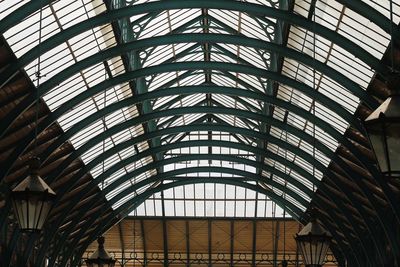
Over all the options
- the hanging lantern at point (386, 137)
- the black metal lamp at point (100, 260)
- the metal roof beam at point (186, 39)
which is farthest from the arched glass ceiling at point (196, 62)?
the hanging lantern at point (386, 137)

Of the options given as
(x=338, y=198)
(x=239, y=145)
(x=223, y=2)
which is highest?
(x=223, y=2)

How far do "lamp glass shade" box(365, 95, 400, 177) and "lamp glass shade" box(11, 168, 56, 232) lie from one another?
7479 millimetres

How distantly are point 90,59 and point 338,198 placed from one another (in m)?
22.1

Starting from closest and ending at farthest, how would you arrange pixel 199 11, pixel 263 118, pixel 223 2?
1. pixel 223 2
2. pixel 199 11
3. pixel 263 118

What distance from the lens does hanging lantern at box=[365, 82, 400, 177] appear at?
948cm

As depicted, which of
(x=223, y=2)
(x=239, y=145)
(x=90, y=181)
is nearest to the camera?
(x=223, y=2)

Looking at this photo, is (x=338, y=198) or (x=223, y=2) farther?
(x=338, y=198)

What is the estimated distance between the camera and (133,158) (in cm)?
4484

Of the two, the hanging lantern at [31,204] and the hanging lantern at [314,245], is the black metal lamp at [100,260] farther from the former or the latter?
the hanging lantern at [31,204]

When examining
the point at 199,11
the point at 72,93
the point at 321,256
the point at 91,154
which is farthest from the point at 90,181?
the point at 321,256

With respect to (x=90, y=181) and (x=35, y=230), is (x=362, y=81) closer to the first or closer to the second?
(x=35, y=230)

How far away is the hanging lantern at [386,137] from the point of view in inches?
373

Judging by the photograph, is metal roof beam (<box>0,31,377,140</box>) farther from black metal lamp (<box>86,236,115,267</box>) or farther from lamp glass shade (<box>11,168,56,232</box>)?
lamp glass shade (<box>11,168,56,232</box>)

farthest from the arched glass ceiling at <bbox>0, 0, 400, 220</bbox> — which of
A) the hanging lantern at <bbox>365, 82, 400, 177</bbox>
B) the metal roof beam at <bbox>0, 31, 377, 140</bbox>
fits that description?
the hanging lantern at <bbox>365, 82, 400, 177</bbox>
